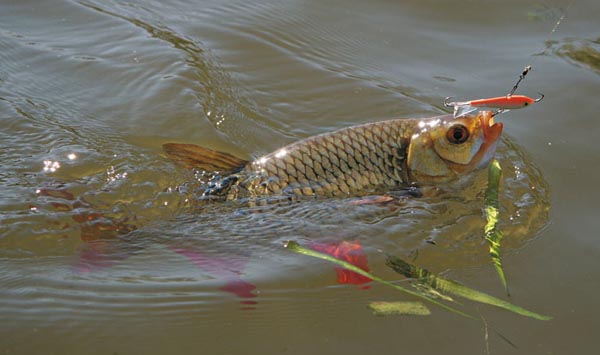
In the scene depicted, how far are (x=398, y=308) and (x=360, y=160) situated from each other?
0.93 m

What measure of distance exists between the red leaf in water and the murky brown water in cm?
5

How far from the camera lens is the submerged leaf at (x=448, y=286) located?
2.99 metres

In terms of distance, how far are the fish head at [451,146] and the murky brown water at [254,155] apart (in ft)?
0.59

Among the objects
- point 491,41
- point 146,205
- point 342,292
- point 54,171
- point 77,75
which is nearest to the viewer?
point 342,292

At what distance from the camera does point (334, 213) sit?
11.9 feet

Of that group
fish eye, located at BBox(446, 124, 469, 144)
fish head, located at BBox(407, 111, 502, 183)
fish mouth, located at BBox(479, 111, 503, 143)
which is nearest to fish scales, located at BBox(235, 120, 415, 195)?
fish head, located at BBox(407, 111, 502, 183)

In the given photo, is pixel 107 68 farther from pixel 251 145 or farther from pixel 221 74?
pixel 251 145

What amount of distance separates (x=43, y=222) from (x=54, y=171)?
1.98 ft

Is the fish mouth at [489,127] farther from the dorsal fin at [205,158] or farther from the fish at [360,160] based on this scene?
the dorsal fin at [205,158]

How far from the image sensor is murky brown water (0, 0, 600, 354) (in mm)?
2912

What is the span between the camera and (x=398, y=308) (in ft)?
9.82

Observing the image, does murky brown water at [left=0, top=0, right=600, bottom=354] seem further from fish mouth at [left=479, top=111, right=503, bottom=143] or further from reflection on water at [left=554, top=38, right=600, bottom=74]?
fish mouth at [left=479, top=111, right=503, bottom=143]

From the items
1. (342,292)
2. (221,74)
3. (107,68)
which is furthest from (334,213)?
(107,68)

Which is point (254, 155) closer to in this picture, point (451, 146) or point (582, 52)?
point (451, 146)
